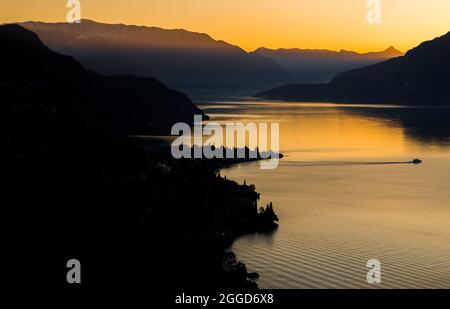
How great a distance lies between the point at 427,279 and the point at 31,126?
152 ft

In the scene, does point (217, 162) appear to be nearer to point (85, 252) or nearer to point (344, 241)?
point (344, 241)

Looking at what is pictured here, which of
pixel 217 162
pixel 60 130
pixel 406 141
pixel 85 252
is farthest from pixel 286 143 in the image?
pixel 85 252

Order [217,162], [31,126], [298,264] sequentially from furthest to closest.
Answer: [217,162], [31,126], [298,264]

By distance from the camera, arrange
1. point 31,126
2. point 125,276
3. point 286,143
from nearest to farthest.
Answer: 1. point 125,276
2. point 31,126
3. point 286,143

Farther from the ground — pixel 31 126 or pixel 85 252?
pixel 31 126

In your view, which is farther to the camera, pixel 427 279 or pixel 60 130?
pixel 60 130

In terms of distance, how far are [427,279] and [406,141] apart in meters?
145

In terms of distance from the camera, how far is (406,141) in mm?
199875
